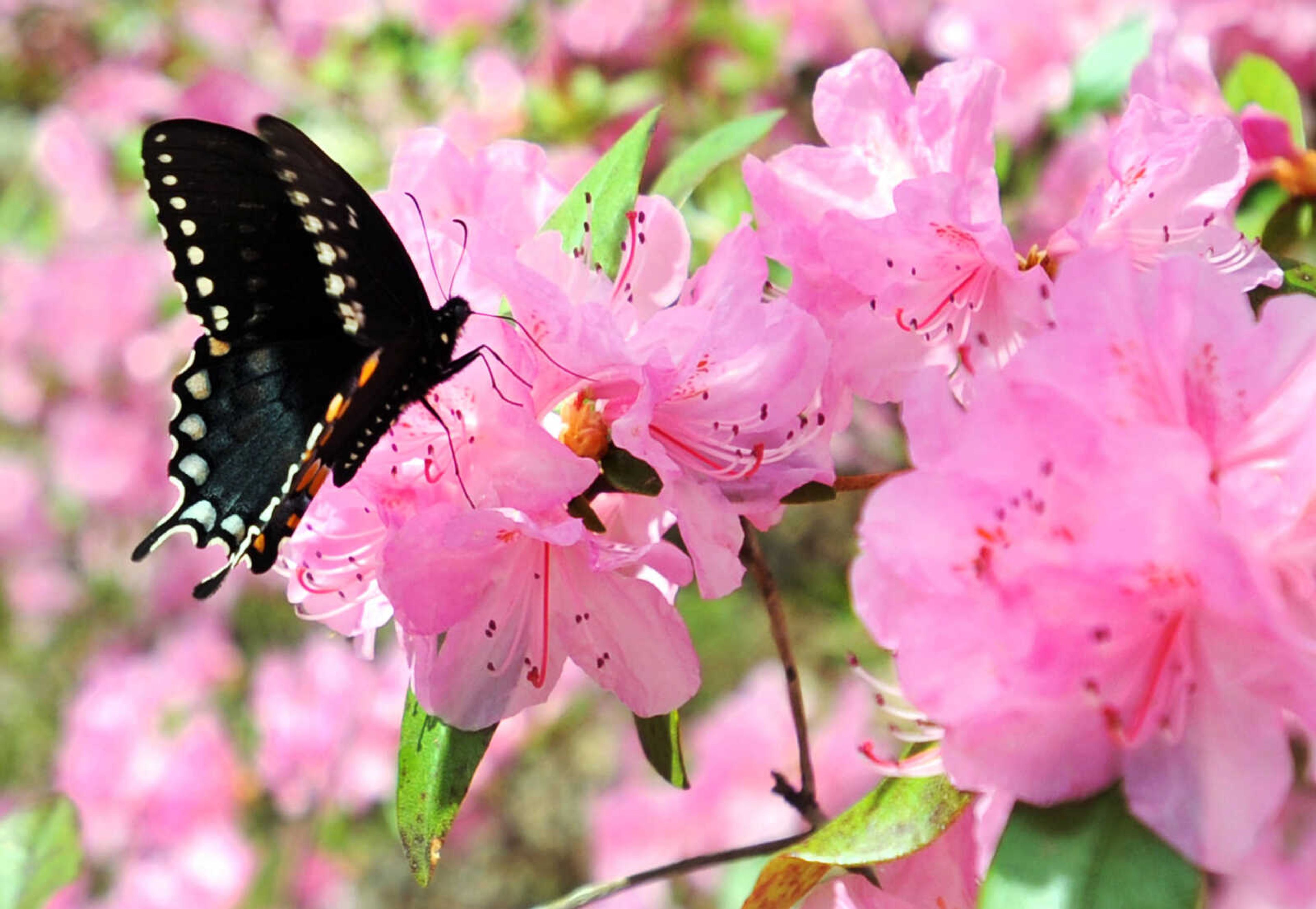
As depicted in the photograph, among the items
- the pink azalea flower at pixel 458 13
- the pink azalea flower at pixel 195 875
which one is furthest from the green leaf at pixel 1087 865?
the pink azalea flower at pixel 458 13

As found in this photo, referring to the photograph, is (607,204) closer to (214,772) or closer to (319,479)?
(319,479)

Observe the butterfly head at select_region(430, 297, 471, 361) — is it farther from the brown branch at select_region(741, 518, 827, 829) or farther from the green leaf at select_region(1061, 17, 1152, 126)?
the green leaf at select_region(1061, 17, 1152, 126)

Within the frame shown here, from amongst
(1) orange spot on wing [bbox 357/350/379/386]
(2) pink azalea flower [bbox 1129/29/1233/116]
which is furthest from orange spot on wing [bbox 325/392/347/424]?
(2) pink azalea flower [bbox 1129/29/1233/116]

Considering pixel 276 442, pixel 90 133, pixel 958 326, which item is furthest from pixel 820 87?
pixel 90 133

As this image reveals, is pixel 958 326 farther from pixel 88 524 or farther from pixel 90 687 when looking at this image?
pixel 88 524

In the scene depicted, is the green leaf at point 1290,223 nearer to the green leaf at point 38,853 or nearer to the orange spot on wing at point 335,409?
the orange spot on wing at point 335,409

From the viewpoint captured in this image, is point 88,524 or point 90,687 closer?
point 90,687

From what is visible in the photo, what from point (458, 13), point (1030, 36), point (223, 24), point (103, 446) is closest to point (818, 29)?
point (1030, 36)
